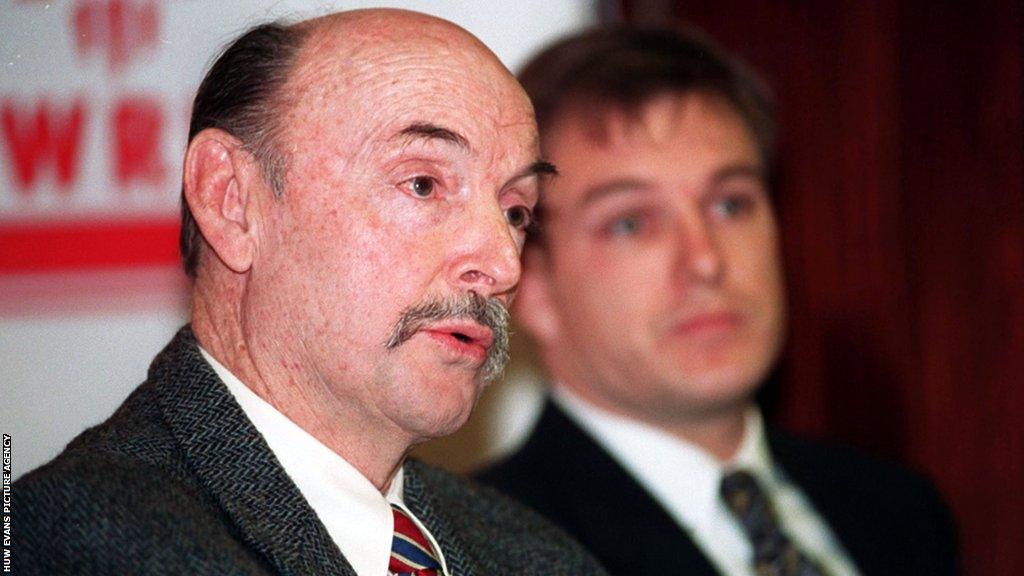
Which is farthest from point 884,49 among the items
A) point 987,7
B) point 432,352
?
point 432,352

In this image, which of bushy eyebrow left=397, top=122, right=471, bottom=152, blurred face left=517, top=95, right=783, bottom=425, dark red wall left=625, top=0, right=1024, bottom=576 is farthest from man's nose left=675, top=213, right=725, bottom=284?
bushy eyebrow left=397, top=122, right=471, bottom=152

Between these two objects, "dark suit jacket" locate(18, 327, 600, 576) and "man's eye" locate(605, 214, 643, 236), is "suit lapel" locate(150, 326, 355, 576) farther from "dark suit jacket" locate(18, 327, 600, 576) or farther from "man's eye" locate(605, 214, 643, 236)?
"man's eye" locate(605, 214, 643, 236)

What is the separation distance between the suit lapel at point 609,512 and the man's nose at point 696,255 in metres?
0.28

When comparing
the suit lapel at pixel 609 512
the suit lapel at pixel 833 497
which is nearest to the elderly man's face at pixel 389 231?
the suit lapel at pixel 609 512

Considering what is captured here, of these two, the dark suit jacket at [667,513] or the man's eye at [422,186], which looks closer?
the man's eye at [422,186]

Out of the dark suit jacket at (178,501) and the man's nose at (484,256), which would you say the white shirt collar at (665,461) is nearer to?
the dark suit jacket at (178,501)

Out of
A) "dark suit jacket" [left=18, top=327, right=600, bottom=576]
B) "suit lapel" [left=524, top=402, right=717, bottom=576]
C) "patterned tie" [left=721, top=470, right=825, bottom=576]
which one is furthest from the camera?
"patterned tie" [left=721, top=470, right=825, bottom=576]

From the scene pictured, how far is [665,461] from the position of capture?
6.79 feet

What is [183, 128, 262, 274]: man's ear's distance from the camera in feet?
4.05

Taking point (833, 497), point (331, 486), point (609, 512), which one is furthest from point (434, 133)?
point (833, 497)

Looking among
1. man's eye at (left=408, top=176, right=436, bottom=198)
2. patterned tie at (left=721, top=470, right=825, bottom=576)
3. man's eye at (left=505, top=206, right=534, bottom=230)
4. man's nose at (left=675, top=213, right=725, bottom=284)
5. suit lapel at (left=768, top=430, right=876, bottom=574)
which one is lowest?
suit lapel at (left=768, top=430, right=876, bottom=574)

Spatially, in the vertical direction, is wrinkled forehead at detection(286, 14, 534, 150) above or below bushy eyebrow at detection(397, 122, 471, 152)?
above

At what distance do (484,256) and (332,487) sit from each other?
0.24 metres

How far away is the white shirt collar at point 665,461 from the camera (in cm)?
204
